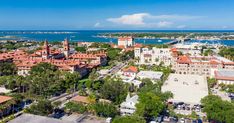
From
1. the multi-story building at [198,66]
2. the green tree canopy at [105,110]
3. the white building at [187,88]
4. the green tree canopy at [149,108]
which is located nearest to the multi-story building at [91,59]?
the multi-story building at [198,66]

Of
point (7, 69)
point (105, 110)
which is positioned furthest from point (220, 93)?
point (7, 69)

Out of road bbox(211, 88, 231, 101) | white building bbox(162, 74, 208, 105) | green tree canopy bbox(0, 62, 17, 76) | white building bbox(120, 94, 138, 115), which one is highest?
green tree canopy bbox(0, 62, 17, 76)

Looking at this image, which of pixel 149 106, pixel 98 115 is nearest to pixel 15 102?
pixel 98 115

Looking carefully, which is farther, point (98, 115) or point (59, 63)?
point (59, 63)

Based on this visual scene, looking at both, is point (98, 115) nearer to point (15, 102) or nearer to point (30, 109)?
point (30, 109)

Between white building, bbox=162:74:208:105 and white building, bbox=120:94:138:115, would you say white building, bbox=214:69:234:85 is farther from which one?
white building, bbox=120:94:138:115

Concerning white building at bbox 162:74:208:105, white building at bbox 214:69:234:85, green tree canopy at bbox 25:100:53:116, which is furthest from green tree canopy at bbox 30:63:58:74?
white building at bbox 214:69:234:85

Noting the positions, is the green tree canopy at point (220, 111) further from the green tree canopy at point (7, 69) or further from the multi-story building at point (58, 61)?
the green tree canopy at point (7, 69)

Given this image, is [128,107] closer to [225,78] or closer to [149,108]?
[149,108]
